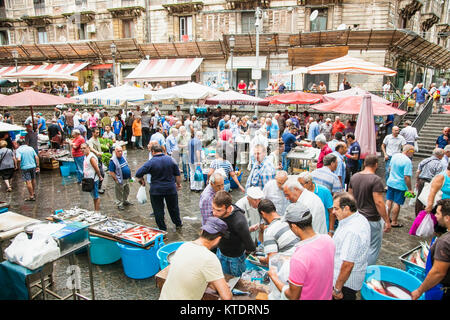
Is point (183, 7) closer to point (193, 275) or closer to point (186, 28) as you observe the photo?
point (186, 28)

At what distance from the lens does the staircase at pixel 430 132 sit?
1327cm

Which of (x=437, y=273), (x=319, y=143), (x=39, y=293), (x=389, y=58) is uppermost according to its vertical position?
(x=389, y=58)

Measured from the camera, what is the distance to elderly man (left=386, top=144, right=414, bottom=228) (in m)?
5.75

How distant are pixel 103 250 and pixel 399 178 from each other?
18.5 ft

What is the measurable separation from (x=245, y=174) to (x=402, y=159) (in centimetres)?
525

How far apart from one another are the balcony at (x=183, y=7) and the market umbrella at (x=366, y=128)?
20.7 meters

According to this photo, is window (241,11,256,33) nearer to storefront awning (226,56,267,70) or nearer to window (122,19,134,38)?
storefront awning (226,56,267,70)

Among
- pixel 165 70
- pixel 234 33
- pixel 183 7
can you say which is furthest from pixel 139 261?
pixel 183 7

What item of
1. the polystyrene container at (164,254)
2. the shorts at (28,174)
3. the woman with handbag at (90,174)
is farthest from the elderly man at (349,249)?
the shorts at (28,174)

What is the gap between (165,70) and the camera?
24.7 meters

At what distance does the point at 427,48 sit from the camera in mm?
23938
